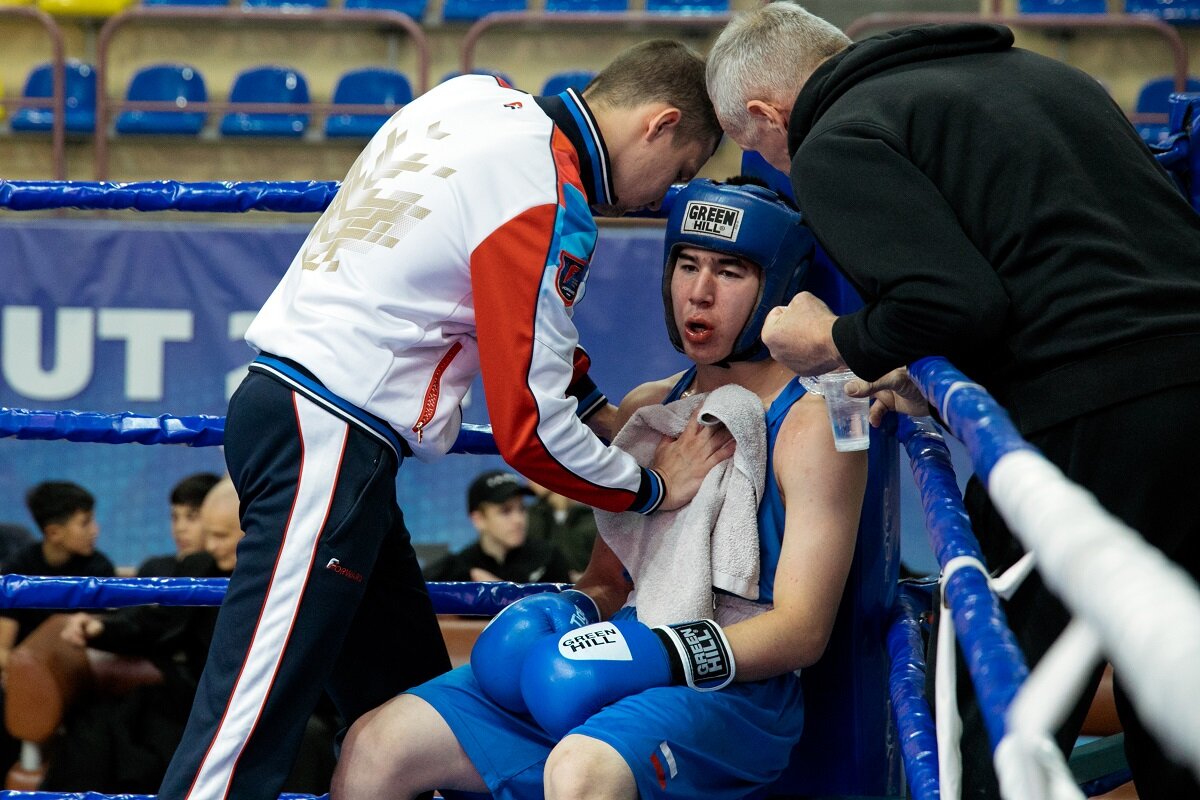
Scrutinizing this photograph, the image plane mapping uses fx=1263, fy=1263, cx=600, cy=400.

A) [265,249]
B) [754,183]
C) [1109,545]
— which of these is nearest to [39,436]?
[754,183]

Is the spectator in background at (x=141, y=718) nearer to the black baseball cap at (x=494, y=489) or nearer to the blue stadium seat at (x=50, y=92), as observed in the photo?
the black baseball cap at (x=494, y=489)

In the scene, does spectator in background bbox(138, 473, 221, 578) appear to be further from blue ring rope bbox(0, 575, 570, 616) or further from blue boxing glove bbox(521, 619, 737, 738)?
blue boxing glove bbox(521, 619, 737, 738)

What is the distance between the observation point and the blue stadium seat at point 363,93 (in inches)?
249

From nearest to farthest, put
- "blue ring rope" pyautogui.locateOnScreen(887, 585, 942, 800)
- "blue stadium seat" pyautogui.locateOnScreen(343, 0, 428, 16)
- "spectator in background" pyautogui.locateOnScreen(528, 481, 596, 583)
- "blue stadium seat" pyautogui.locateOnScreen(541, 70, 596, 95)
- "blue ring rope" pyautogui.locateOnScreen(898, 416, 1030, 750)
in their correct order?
"blue ring rope" pyautogui.locateOnScreen(898, 416, 1030, 750)
"blue ring rope" pyautogui.locateOnScreen(887, 585, 942, 800)
"spectator in background" pyautogui.locateOnScreen(528, 481, 596, 583)
"blue stadium seat" pyautogui.locateOnScreen(541, 70, 596, 95)
"blue stadium seat" pyautogui.locateOnScreen(343, 0, 428, 16)

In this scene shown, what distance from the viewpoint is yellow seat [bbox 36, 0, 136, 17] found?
6688mm

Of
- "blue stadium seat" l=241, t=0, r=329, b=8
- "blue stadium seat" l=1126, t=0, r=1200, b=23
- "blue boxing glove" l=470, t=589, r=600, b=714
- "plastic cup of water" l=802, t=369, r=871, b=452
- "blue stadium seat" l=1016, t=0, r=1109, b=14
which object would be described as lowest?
"blue boxing glove" l=470, t=589, r=600, b=714

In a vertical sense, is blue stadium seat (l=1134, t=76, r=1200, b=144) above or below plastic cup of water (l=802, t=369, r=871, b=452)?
above

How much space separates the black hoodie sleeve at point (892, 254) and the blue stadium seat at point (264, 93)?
5518 mm

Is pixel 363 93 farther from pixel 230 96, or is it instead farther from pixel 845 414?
pixel 845 414

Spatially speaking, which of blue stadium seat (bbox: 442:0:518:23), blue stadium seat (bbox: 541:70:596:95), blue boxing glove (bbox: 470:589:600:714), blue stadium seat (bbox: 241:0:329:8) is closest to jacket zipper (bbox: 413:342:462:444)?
blue boxing glove (bbox: 470:589:600:714)

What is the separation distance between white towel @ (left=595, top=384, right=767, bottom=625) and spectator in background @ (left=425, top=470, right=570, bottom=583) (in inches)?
97.9

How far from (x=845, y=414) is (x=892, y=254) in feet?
1.39

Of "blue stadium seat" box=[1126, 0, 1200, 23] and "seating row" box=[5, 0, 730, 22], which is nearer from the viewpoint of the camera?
"blue stadium seat" box=[1126, 0, 1200, 23]

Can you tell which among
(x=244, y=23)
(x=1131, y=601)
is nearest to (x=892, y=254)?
(x=1131, y=601)
